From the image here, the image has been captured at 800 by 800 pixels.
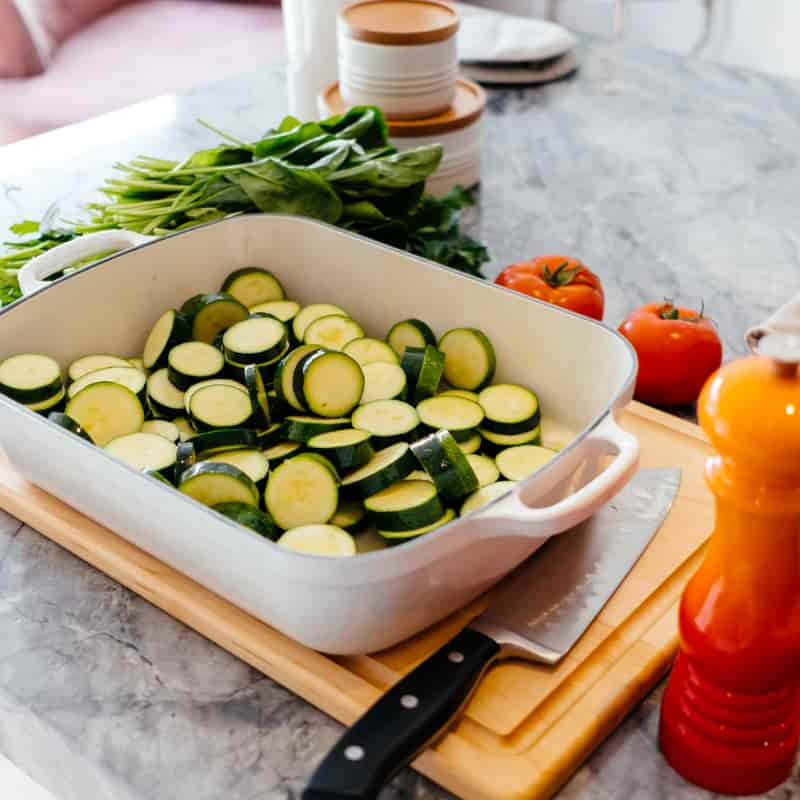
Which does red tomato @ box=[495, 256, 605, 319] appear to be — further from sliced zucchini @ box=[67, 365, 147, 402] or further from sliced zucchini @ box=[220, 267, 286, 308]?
sliced zucchini @ box=[67, 365, 147, 402]

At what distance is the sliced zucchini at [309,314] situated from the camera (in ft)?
3.87

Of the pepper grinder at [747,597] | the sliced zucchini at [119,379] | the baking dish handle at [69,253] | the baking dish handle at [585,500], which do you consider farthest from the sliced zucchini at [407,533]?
the baking dish handle at [69,253]

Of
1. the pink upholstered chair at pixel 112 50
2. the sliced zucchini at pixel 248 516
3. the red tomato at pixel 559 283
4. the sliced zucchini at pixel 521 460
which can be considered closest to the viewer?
the sliced zucchini at pixel 248 516

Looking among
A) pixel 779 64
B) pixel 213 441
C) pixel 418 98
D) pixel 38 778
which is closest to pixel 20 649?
pixel 38 778

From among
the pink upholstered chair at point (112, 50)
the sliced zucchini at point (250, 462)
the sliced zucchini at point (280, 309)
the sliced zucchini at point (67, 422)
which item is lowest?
the pink upholstered chair at point (112, 50)

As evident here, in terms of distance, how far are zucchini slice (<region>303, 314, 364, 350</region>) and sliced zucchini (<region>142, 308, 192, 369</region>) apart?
0.41 ft

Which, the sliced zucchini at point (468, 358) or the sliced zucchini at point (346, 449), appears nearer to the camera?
the sliced zucchini at point (346, 449)

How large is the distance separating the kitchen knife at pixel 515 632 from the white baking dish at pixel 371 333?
0.03 metres

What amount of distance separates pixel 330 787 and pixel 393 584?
0.47 ft

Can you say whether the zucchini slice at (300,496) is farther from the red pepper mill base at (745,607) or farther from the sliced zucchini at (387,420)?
the red pepper mill base at (745,607)

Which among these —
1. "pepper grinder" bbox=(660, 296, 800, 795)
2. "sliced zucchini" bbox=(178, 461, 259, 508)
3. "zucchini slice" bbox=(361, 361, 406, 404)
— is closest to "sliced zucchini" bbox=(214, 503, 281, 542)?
"sliced zucchini" bbox=(178, 461, 259, 508)

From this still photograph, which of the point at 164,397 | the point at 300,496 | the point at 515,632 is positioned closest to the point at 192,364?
the point at 164,397

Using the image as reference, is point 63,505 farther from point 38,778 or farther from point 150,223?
point 150,223

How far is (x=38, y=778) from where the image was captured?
88 centimetres
